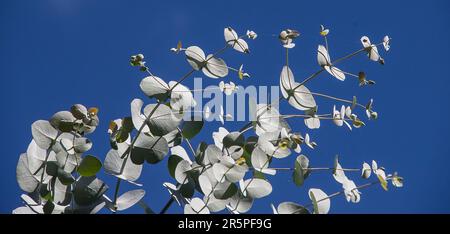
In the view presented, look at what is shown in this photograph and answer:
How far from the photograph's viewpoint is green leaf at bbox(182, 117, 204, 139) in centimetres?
80

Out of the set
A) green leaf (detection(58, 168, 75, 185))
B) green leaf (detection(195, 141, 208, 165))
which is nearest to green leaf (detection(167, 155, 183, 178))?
green leaf (detection(195, 141, 208, 165))

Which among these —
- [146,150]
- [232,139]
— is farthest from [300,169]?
[146,150]

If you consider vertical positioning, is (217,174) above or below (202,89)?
below

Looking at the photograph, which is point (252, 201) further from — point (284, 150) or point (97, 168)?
point (97, 168)

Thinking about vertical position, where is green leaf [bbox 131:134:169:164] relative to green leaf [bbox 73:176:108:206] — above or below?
above

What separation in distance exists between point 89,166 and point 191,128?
0.54 ft

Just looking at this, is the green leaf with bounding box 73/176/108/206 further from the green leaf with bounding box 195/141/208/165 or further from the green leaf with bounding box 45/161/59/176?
the green leaf with bounding box 195/141/208/165

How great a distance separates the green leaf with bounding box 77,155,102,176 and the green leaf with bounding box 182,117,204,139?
15cm

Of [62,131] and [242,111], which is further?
[242,111]

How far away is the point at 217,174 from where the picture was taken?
73 cm

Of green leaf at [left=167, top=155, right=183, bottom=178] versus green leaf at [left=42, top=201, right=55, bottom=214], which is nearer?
green leaf at [left=42, top=201, right=55, bottom=214]

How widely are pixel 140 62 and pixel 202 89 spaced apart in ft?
0.35
